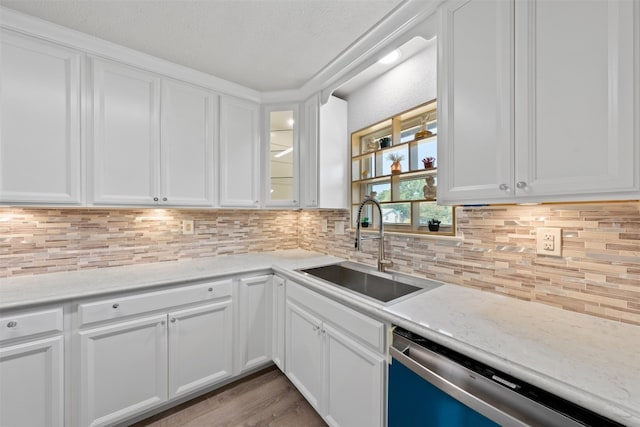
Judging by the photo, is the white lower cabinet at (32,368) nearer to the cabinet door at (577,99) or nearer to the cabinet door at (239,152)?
the cabinet door at (239,152)

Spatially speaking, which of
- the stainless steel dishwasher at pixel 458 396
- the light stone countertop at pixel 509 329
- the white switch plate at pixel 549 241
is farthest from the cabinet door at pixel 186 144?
the white switch plate at pixel 549 241

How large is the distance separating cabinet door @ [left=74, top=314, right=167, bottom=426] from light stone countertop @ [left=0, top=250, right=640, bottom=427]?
0.25 m

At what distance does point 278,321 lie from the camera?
1.97 metres

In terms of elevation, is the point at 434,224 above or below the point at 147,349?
above

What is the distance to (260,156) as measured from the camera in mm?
2307

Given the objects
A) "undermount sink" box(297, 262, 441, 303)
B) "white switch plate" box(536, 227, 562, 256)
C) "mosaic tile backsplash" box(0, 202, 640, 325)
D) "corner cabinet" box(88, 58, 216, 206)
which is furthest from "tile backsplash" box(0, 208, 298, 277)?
"white switch plate" box(536, 227, 562, 256)

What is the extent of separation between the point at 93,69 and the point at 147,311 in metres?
1.51

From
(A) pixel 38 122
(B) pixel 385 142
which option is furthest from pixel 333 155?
(A) pixel 38 122

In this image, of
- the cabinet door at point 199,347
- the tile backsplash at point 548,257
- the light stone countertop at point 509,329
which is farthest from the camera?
the cabinet door at point 199,347

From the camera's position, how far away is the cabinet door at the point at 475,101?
0.98 meters

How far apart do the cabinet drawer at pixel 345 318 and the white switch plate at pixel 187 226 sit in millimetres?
1122

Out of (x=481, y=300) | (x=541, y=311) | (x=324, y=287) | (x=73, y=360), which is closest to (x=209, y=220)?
(x=73, y=360)

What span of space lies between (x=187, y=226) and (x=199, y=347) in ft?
3.24

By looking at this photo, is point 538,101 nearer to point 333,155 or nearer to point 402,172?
point 402,172
